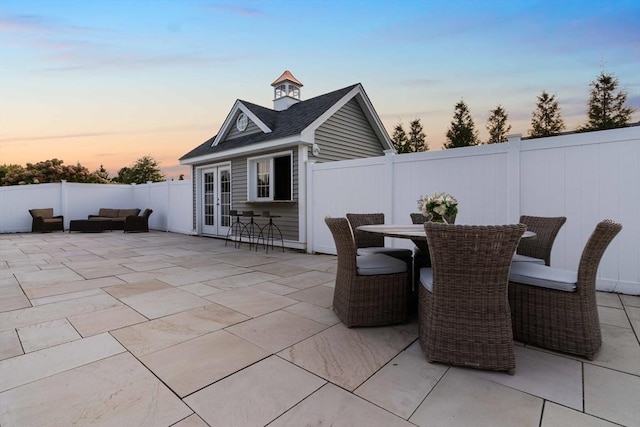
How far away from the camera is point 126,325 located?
2.52 meters

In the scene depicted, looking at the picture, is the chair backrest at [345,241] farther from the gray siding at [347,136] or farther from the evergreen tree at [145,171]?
the evergreen tree at [145,171]

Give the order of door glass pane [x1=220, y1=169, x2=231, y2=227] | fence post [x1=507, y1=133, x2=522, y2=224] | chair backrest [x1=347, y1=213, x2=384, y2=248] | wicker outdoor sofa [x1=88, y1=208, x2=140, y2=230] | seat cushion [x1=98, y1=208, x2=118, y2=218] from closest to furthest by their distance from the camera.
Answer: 1. chair backrest [x1=347, y1=213, x2=384, y2=248]
2. fence post [x1=507, y1=133, x2=522, y2=224]
3. door glass pane [x1=220, y1=169, x2=231, y2=227]
4. wicker outdoor sofa [x1=88, y1=208, x2=140, y2=230]
5. seat cushion [x1=98, y1=208, x2=118, y2=218]

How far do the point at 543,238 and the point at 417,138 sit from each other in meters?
18.9

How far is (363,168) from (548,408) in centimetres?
436

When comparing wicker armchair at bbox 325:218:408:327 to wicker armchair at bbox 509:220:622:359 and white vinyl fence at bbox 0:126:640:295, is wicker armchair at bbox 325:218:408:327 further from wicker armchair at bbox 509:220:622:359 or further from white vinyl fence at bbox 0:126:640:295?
white vinyl fence at bbox 0:126:640:295

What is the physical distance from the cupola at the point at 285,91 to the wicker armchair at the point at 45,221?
917cm

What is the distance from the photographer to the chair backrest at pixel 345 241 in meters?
2.45

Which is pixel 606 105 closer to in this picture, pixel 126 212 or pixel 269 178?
pixel 269 178

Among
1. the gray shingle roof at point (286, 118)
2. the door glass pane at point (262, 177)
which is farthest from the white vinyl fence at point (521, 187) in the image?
the door glass pane at point (262, 177)

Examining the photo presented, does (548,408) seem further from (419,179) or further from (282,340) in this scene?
(419,179)

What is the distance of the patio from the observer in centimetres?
141

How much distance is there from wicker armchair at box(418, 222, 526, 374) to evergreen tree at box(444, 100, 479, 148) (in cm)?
2014

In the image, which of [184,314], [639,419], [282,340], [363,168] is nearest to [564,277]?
[639,419]

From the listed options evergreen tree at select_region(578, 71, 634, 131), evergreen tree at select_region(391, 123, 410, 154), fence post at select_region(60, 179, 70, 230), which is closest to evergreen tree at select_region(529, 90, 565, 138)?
evergreen tree at select_region(578, 71, 634, 131)
